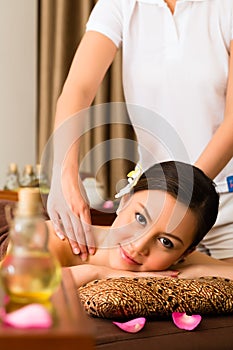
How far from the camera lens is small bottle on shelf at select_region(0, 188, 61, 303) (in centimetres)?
85

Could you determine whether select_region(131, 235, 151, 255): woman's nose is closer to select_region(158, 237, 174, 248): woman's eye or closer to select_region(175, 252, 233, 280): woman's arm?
select_region(158, 237, 174, 248): woman's eye

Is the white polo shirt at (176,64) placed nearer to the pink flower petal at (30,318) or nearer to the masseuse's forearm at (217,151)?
the masseuse's forearm at (217,151)

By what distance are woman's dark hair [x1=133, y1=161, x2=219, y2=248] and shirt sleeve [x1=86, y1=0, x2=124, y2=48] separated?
49 centimetres

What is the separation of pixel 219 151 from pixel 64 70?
8.73 feet

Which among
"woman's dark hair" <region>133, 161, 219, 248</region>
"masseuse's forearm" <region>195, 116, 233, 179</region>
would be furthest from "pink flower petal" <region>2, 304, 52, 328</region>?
"masseuse's forearm" <region>195, 116, 233, 179</region>

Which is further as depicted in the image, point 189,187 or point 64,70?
point 64,70

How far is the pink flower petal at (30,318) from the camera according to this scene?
779 mm

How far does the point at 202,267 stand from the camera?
6.59ft

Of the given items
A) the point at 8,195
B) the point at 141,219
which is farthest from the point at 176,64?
the point at 8,195

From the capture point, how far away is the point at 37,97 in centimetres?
488

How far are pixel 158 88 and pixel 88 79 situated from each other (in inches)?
8.0

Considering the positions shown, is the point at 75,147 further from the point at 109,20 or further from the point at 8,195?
the point at 8,195

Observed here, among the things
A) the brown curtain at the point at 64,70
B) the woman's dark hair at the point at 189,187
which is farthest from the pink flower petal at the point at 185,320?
the brown curtain at the point at 64,70

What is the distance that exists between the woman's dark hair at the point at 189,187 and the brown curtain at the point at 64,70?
211 centimetres
